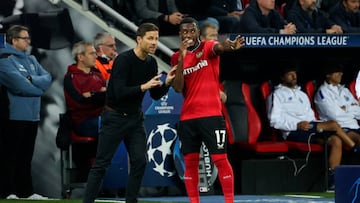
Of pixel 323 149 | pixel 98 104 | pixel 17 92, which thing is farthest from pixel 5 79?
pixel 323 149

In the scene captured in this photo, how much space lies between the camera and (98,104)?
15570mm

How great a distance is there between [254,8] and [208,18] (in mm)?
668

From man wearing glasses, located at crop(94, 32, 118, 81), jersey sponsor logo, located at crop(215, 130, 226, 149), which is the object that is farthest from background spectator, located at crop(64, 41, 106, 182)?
jersey sponsor logo, located at crop(215, 130, 226, 149)

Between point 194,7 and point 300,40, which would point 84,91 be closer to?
point 194,7

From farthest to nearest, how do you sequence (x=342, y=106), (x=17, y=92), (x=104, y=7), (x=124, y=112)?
(x=342, y=106), (x=104, y=7), (x=17, y=92), (x=124, y=112)

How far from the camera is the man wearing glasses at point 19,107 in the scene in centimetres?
1524

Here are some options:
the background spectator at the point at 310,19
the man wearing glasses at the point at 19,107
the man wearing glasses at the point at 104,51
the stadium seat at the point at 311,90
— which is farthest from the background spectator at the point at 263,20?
the man wearing glasses at the point at 19,107

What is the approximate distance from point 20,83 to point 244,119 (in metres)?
3.65

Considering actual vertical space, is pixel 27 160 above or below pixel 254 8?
below

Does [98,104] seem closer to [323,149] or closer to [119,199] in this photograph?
[119,199]

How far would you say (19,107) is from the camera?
601 inches

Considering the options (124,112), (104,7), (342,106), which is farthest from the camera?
(342,106)

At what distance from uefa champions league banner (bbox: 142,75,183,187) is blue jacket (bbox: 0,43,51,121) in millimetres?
1531

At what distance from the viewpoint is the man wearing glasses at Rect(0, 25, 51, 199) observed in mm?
15242
